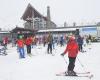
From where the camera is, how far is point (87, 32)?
4759 cm

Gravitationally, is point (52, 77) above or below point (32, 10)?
below

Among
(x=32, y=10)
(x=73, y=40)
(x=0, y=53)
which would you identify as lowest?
(x=0, y=53)

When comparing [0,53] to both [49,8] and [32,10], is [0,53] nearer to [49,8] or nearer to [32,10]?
[32,10]

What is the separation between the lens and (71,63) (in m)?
10.7

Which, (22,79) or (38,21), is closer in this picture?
(22,79)

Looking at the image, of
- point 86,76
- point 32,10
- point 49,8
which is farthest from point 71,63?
point 49,8

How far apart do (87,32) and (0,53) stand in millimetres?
26937

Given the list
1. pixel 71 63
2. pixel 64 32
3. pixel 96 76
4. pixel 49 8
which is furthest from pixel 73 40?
pixel 49 8

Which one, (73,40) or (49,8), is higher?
(49,8)

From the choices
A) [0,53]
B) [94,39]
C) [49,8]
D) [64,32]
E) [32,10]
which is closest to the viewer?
[0,53]

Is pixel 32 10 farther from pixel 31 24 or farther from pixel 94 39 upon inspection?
pixel 94 39

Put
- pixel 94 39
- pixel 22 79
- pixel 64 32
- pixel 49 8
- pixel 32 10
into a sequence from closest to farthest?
pixel 22 79
pixel 94 39
pixel 64 32
pixel 32 10
pixel 49 8

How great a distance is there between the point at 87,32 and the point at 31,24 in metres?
17.7

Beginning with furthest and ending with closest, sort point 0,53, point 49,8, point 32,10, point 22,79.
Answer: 1. point 49,8
2. point 32,10
3. point 0,53
4. point 22,79
